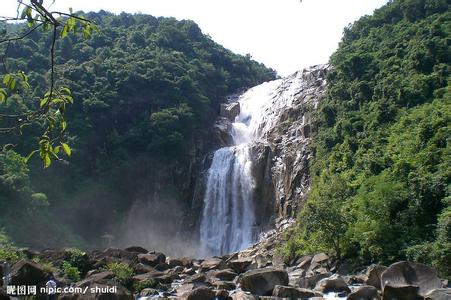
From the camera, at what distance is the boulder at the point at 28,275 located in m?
12.1

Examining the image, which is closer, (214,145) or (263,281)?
(263,281)

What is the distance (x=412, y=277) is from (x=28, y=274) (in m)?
10.6

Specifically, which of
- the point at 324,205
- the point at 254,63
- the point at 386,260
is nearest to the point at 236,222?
the point at 324,205

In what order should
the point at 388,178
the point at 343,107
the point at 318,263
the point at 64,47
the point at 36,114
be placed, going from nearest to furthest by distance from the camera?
the point at 36,114 → the point at 318,263 → the point at 388,178 → the point at 343,107 → the point at 64,47

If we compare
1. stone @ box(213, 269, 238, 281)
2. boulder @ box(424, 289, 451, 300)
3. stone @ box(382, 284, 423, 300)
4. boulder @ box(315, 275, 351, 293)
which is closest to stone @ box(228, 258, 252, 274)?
stone @ box(213, 269, 238, 281)

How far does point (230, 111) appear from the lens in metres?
46.7

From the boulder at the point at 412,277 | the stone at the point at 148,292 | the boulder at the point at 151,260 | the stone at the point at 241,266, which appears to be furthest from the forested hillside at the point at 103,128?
the boulder at the point at 412,277

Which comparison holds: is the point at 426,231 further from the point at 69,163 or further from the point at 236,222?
the point at 69,163

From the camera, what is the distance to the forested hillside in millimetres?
32000

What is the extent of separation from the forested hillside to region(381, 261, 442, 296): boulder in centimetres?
2457

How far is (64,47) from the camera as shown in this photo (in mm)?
50625

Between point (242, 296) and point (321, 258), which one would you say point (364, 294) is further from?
point (321, 258)

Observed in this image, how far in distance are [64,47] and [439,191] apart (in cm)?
4430

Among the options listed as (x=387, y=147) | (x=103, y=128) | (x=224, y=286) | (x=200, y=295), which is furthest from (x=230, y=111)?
(x=200, y=295)
